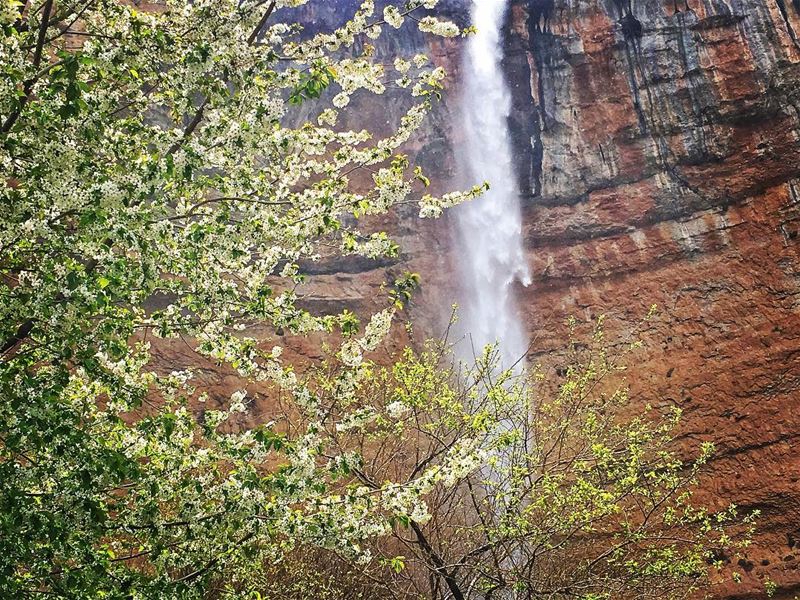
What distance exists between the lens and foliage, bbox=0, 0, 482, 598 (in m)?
4.07

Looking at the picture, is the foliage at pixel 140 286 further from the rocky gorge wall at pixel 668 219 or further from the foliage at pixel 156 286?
the rocky gorge wall at pixel 668 219

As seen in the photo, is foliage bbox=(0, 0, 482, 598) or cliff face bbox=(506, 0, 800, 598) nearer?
foliage bbox=(0, 0, 482, 598)

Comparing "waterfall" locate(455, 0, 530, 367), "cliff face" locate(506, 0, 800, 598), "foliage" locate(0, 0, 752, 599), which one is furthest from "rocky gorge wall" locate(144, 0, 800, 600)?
"foliage" locate(0, 0, 752, 599)

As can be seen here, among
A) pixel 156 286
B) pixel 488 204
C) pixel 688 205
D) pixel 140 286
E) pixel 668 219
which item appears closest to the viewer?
pixel 140 286

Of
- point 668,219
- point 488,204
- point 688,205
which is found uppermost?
point 488,204

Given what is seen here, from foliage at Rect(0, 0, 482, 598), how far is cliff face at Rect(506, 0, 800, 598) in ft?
49.1

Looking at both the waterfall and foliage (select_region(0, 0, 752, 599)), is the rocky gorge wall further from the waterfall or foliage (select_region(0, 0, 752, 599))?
foliage (select_region(0, 0, 752, 599))

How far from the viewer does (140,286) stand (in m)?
4.44

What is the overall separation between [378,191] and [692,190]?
1692 cm

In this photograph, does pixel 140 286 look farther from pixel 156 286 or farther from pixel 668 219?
pixel 668 219

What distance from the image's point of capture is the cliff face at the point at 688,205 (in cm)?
1750

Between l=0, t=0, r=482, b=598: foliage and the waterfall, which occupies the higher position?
the waterfall

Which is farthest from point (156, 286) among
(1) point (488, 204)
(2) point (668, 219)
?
(1) point (488, 204)

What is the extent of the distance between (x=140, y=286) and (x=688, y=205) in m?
19.3
